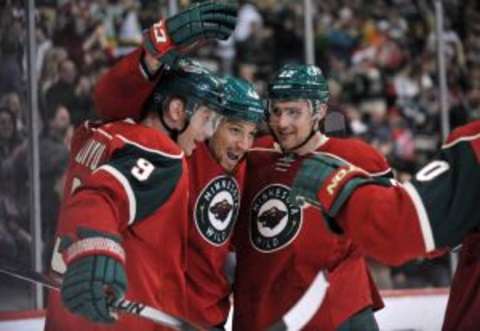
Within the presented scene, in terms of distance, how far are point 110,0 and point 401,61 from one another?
2.52 meters

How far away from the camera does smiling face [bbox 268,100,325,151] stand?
266 centimetres

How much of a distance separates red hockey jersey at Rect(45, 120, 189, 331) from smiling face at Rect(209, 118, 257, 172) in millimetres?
308

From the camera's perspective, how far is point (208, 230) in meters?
2.53

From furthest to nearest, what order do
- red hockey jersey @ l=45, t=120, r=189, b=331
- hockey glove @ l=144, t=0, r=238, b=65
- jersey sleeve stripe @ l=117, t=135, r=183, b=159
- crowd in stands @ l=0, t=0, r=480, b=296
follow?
crowd in stands @ l=0, t=0, r=480, b=296 < hockey glove @ l=144, t=0, r=238, b=65 < jersey sleeve stripe @ l=117, t=135, r=183, b=159 < red hockey jersey @ l=45, t=120, r=189, b=331

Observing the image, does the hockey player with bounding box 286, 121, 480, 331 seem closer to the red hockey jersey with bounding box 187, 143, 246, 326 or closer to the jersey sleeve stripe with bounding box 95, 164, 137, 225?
the jersey sleeve stripe with bounding box 95, 164, 137, 225

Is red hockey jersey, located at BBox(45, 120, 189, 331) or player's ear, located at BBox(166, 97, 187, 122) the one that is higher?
player's ear, located at BBox(166, 97, 187, 122)

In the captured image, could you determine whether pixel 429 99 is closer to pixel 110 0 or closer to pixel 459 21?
pixel 459 21

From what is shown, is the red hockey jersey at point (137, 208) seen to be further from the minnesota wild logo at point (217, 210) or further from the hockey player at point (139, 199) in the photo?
the minnesota wild logo at point (217, 210)

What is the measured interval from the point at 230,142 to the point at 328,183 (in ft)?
2.78

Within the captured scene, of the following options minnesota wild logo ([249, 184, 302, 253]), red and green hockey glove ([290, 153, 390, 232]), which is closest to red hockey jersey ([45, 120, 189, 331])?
minnesota wild logo ([249, 184, 302, 253])

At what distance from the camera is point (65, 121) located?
345cm

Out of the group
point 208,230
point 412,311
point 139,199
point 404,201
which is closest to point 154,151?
point 139,199

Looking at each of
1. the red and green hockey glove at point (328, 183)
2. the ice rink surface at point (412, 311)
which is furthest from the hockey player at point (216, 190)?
the ice rink surface at point (412, 311)

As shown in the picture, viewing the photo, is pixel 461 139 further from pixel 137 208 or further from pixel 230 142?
pixel 230 142
